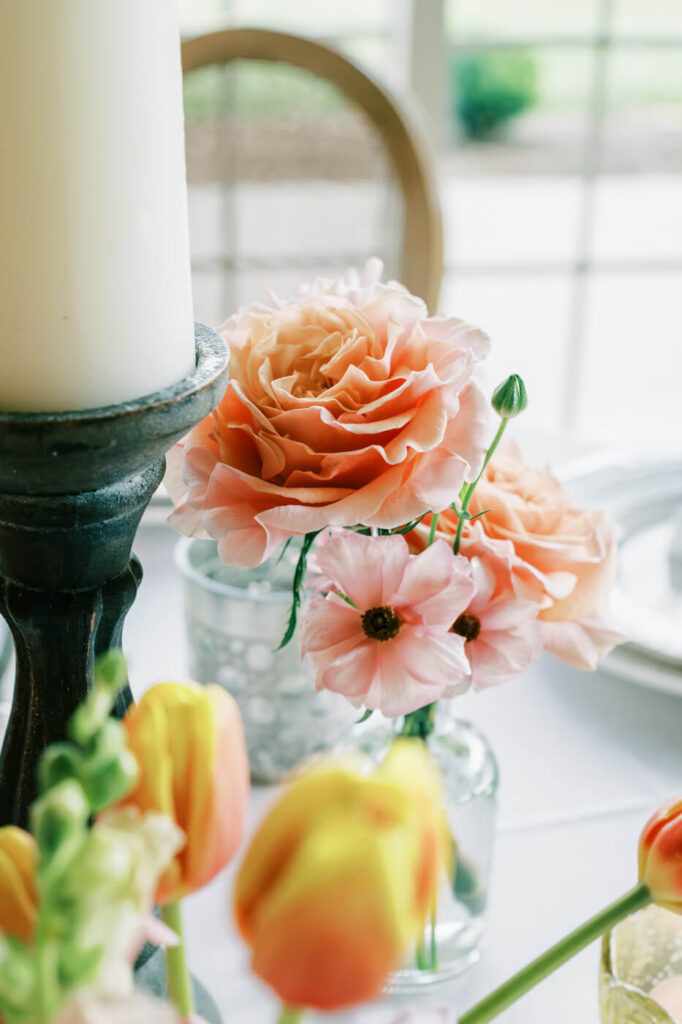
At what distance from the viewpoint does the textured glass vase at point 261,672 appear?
54 centimetres

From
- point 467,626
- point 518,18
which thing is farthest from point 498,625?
point 518,18

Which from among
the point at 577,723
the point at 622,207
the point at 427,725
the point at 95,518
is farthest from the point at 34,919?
the point at 622,207

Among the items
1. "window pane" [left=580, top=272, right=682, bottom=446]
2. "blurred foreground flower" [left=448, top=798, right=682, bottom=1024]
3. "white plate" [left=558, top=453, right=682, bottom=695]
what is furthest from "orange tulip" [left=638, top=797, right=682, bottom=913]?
"window pane" [left=580, top=272, right=682, bottom=446]

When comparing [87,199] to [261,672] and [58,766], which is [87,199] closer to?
[58,766]

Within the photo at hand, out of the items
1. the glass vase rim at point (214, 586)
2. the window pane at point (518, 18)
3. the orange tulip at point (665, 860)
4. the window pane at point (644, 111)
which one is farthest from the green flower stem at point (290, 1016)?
the window pane at point (644, 111)

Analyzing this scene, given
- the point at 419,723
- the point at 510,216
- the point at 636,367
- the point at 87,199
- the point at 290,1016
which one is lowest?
the point at 636,367

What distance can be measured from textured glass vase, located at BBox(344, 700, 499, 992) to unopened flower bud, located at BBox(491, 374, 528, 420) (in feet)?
0.48

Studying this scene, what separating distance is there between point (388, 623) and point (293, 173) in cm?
93

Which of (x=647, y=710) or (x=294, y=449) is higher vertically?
(x=294, y=449)

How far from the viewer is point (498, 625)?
15.2 inches

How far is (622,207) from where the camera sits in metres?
3.22

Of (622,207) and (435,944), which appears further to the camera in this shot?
(622,207)

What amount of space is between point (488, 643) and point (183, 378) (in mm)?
151

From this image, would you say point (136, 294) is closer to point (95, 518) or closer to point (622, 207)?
point (95, 518)
